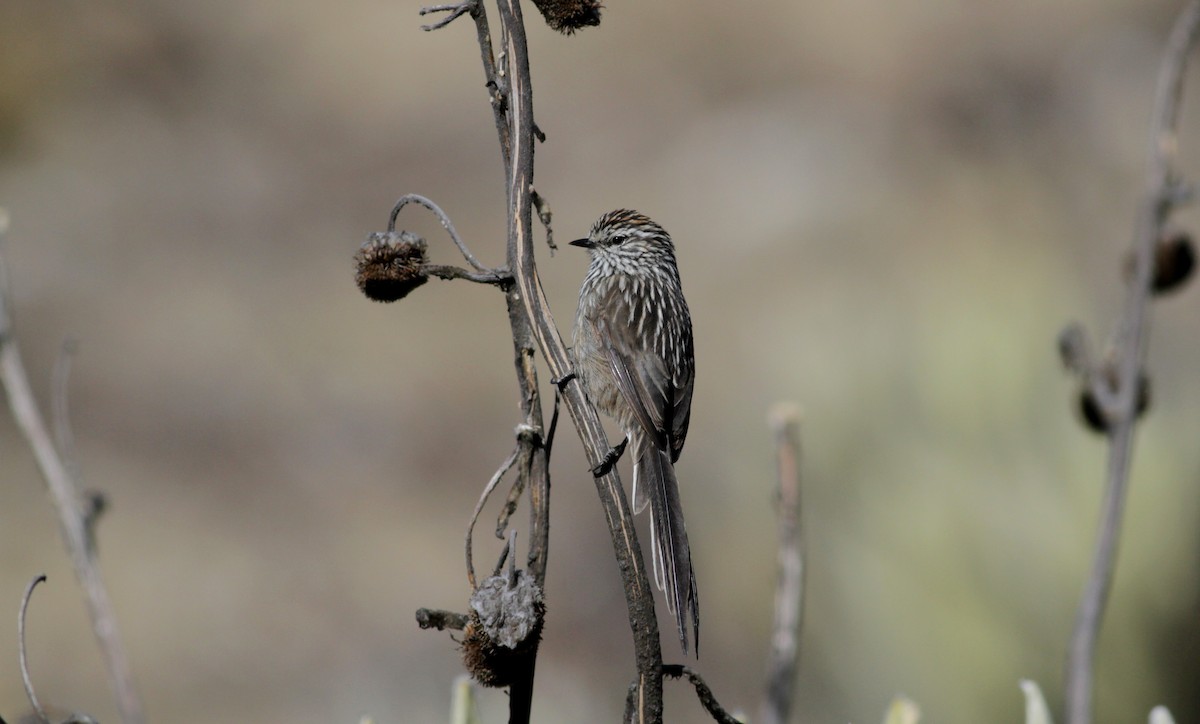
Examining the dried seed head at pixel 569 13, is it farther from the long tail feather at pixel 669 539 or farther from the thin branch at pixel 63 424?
the thin branch at pixel 63 424

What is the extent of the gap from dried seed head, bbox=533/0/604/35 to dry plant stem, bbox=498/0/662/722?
21 cm

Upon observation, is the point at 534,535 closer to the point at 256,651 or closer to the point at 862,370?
the point at 862,370

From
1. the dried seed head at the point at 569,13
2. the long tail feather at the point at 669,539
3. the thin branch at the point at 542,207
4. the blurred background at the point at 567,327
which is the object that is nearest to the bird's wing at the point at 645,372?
the long tail feather at the point at 669,539

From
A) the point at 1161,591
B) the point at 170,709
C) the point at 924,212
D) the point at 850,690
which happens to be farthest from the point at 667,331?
the point at 924,212

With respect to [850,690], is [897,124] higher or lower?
higher

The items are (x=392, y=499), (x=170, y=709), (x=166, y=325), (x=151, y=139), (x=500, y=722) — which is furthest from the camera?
(x=151, y=139)

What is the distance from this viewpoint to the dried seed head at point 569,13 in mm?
1984

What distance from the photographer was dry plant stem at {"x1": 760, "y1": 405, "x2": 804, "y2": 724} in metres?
1.87

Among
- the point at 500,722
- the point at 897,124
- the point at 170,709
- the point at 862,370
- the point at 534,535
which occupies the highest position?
the point at 897,124

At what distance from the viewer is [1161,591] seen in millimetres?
5281

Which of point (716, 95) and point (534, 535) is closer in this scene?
point (534, 535)

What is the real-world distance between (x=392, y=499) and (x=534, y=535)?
23.8ft

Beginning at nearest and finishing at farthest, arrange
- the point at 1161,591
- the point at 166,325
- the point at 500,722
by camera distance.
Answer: the point at 500,722 → the point at 1161,591 → the point at 166,325

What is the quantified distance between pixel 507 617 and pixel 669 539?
71 centimetres
